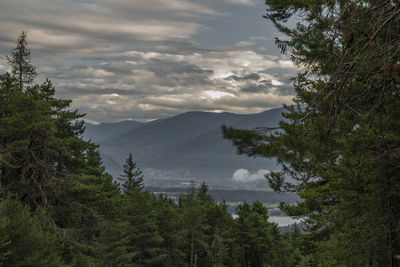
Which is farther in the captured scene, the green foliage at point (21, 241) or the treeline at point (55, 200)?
the treeline at point (55, 200)

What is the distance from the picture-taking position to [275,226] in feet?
211

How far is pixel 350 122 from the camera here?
6387 mm

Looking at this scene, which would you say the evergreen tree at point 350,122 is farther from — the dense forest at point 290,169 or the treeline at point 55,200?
the treeline at point 55,200

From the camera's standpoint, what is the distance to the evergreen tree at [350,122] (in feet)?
17.3

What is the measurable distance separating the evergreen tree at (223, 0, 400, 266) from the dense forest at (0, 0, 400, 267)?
0.10 ft

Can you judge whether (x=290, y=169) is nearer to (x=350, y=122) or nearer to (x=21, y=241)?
Result: (x=350, y=122)

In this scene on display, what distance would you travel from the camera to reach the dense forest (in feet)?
18.6

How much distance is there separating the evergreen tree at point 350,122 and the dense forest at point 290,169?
29mm

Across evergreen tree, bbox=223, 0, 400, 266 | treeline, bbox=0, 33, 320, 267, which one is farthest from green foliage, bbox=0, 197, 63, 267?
evergreen tree, bbox=223, 0, 400, 266

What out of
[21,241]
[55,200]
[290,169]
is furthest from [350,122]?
[55,200]

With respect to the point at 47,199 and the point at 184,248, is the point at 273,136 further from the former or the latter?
the point at 184,248

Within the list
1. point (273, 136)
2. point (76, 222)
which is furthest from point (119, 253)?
A: point (273, 136)

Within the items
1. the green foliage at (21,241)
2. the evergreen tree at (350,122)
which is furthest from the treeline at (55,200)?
the evergreen tree at (350,122)

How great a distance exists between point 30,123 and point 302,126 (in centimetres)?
2105
